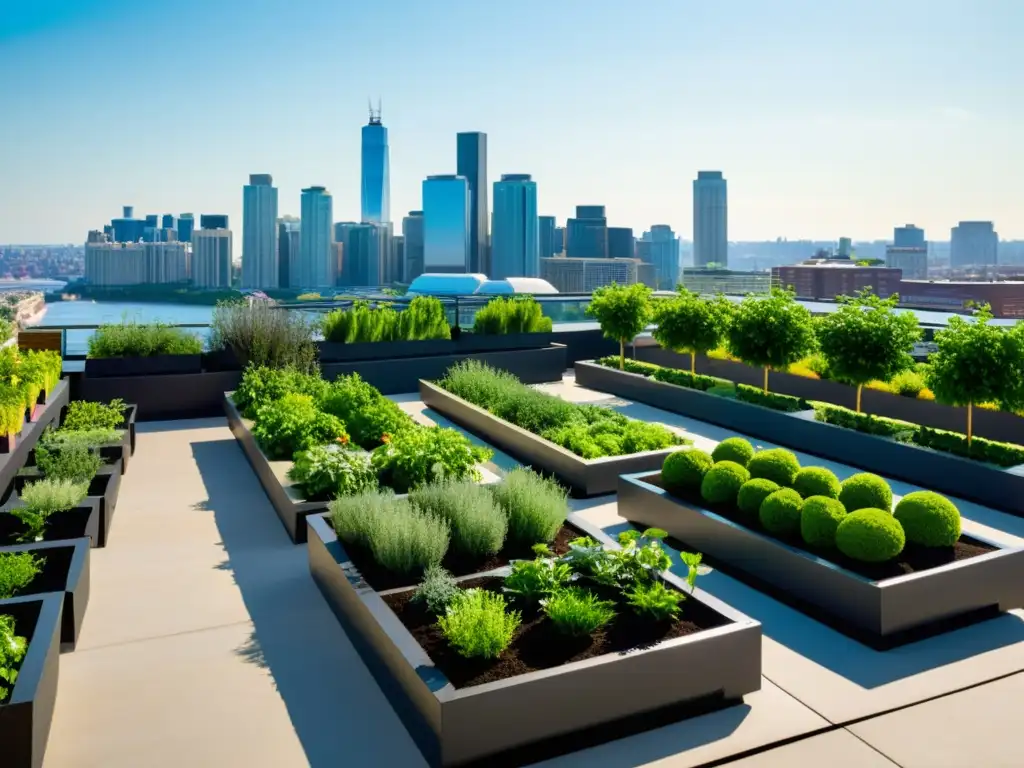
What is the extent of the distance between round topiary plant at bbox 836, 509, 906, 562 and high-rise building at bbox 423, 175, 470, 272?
46589mm

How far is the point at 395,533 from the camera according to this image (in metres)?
3.92

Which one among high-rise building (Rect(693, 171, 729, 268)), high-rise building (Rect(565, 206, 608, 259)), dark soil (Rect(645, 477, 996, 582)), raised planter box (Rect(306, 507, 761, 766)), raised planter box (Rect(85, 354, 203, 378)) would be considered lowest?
raised planter box (Rect(306, 507, 761, 766))

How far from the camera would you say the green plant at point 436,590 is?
3.49 m

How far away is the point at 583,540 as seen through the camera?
393 cm

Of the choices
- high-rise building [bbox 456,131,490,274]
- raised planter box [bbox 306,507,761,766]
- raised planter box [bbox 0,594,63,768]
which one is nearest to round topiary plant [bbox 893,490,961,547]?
raised planter box [bbox 306,507,761,766]

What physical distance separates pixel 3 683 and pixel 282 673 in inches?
42.0

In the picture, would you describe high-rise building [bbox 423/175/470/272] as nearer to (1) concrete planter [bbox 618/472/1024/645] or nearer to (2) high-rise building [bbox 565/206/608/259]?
(2) high-rise building [bbox 565/206/608/259]

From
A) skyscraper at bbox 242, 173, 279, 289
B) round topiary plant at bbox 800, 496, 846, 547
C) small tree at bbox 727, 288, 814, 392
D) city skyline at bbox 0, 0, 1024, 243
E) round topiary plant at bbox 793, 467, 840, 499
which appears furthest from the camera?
skyscraper at bbox 242, 173, 279, 289

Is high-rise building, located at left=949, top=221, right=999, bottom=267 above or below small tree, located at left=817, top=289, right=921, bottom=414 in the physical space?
above

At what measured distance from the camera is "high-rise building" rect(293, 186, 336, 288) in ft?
101

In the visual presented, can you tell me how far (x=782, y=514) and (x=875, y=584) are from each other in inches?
29.7

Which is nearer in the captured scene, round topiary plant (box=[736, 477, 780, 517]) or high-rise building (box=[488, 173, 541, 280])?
round topiary plant (box=[736, 477, 780, 517])

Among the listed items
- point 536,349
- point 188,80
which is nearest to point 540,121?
point 188,80

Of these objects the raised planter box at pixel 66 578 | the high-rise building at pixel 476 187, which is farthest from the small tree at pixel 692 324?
the high-rise building at pixel 476 187
